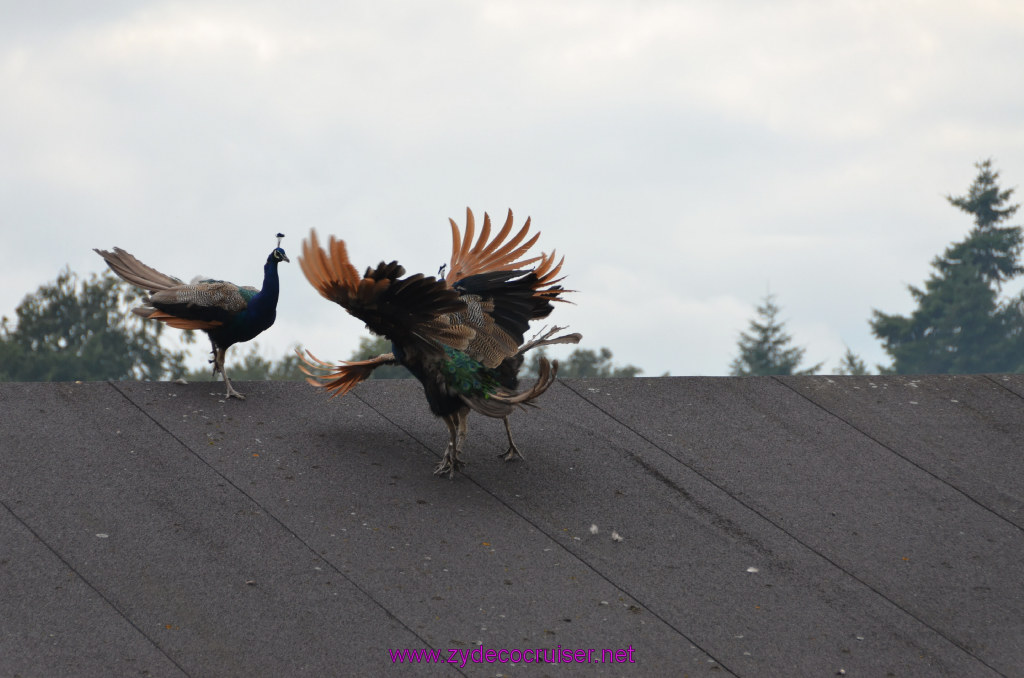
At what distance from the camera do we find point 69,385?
25.1 ft

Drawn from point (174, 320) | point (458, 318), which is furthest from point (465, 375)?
point (174, 320)

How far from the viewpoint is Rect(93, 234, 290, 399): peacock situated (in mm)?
7328

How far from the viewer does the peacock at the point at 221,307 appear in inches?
289

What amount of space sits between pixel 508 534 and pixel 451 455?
0.74 meters

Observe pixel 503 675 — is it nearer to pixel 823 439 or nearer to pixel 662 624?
pixel 662 624

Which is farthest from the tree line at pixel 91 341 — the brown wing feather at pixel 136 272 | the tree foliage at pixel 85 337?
the brown wing feather at pixel 136 272

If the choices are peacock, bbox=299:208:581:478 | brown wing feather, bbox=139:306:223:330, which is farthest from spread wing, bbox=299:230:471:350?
brown wing feather, bbox=139:306:223:330

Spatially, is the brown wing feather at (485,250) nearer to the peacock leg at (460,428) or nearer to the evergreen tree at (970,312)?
the peacock leg at (460,428)

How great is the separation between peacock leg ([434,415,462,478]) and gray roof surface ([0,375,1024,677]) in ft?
0.29

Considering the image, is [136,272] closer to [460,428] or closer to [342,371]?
[342,371]

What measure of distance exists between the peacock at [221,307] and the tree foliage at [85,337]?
37.1 meters

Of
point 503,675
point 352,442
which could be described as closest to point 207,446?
point 352,442

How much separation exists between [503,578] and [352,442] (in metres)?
1.78

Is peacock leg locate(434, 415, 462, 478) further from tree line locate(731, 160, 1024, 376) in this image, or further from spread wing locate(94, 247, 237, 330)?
tree line locate(731, 160, 1024, 376)
